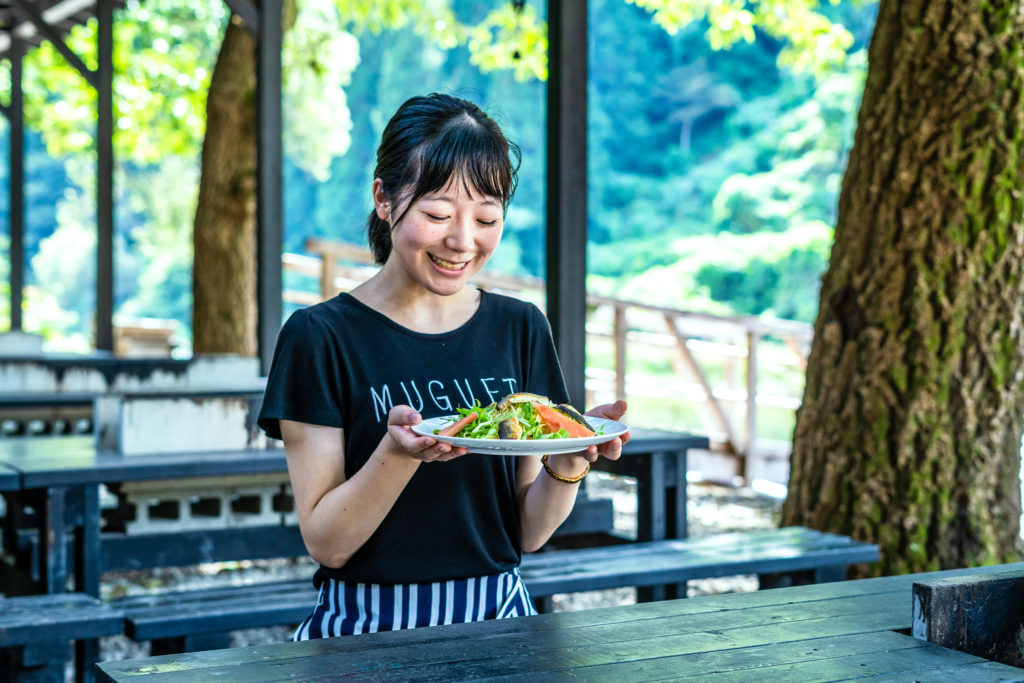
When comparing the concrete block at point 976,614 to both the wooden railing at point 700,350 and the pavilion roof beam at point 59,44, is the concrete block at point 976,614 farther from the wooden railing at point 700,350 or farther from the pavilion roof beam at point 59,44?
the pavilion roof beam at point 59,44

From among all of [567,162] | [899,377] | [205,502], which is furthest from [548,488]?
[899,377]

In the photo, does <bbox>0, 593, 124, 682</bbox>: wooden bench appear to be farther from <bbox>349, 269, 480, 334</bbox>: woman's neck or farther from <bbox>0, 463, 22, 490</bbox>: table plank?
<bbox>349, 269, 480, 334</bbox>: woman's neck

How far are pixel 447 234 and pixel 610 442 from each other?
1.31ft

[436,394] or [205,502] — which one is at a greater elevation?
[436,394]

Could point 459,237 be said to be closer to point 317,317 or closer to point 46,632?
point 317,317

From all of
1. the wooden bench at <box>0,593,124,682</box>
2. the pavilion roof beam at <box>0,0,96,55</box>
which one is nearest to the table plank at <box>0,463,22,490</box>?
the wooden bench at <box>0,593,124,682</box>

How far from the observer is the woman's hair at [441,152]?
179 cm

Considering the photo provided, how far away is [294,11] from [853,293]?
6205mm

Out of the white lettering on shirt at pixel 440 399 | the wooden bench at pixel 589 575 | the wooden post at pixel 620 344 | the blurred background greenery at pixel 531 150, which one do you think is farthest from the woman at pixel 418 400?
the blurred background greenery at pixel 531 150

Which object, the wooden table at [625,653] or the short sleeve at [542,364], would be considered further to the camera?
the short sleeve at [542,364]

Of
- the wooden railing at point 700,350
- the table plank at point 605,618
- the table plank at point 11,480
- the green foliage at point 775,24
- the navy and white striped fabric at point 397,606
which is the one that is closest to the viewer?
the table plank at point 605,618

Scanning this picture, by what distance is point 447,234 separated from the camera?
1772 millimetres

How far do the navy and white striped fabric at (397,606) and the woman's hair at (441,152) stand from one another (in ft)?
1.92

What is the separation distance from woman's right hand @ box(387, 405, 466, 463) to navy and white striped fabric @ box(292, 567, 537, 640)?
339 mm
